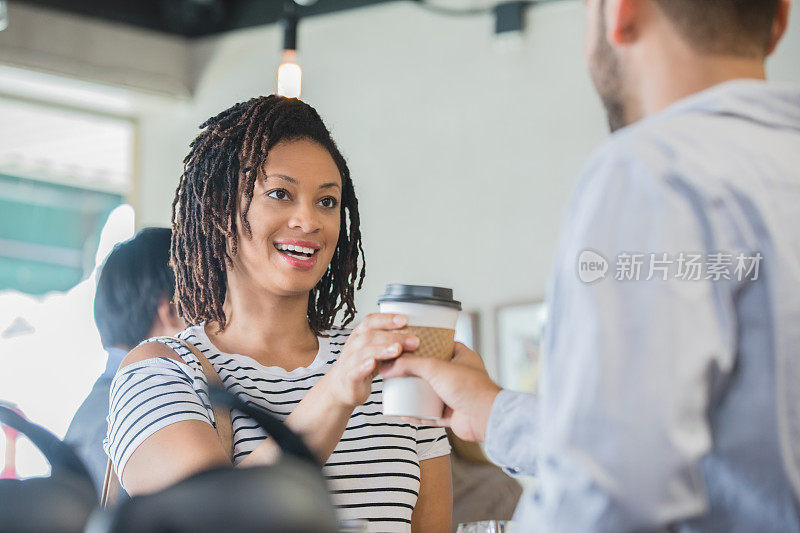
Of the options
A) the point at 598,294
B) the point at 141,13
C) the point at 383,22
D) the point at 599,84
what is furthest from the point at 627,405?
the point at 141,13

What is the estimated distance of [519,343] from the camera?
4.61 m

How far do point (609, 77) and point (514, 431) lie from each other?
0.43 m

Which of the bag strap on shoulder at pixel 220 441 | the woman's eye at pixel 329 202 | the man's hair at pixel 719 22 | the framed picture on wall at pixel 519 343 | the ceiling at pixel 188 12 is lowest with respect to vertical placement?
the framed picture on wall at pixel 519 343


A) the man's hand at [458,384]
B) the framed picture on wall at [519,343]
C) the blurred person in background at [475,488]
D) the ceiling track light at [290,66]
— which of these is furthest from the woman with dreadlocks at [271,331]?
the framed picture on wall at [519,343]

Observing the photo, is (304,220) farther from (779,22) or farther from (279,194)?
(779,22)

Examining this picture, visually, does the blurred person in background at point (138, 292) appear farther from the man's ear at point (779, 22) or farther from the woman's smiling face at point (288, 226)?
the man's ear at point (779, 22)

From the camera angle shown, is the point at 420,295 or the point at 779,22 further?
the point at 420,295

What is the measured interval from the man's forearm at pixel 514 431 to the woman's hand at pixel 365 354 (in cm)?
14

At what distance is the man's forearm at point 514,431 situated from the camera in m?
1.08

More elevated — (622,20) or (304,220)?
(622,20)

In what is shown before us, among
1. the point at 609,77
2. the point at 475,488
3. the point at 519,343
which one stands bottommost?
the point at 475,488

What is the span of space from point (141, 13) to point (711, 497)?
5.64 metres

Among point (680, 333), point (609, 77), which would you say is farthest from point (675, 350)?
point (609, 77)

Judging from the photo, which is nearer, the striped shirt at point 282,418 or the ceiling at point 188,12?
the striped shirt at point 282,418
